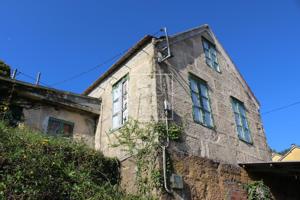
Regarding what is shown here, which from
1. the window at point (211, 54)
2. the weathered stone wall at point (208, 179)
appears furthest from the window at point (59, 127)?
the window at point (211, 54)

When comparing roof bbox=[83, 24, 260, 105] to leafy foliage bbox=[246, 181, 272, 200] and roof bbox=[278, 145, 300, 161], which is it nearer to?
leafy foliage bbox=[246, 181, 272, 200]

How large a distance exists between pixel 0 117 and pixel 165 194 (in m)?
5.47

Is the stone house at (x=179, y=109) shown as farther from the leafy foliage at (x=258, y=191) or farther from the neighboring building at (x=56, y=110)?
the leafy foliage at (x=258, y=191)

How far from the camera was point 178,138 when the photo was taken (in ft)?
26.6

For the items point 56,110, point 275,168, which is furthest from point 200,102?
point 56,110

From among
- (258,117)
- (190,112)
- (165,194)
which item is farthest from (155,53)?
(258,117)

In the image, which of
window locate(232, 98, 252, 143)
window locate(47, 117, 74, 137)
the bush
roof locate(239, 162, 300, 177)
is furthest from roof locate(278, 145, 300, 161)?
the bush

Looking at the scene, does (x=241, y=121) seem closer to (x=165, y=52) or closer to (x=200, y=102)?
(x=200, y=102)

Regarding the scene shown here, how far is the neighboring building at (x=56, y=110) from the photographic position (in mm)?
9594

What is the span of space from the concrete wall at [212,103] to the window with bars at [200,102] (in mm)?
203

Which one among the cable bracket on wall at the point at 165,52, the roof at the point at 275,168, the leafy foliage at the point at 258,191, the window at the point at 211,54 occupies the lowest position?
the leafy foliage at the point at 258,191

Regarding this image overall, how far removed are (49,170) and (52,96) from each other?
13.6ft

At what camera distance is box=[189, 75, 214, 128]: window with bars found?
9398 millimetres

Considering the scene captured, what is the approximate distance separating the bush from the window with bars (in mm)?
3376
